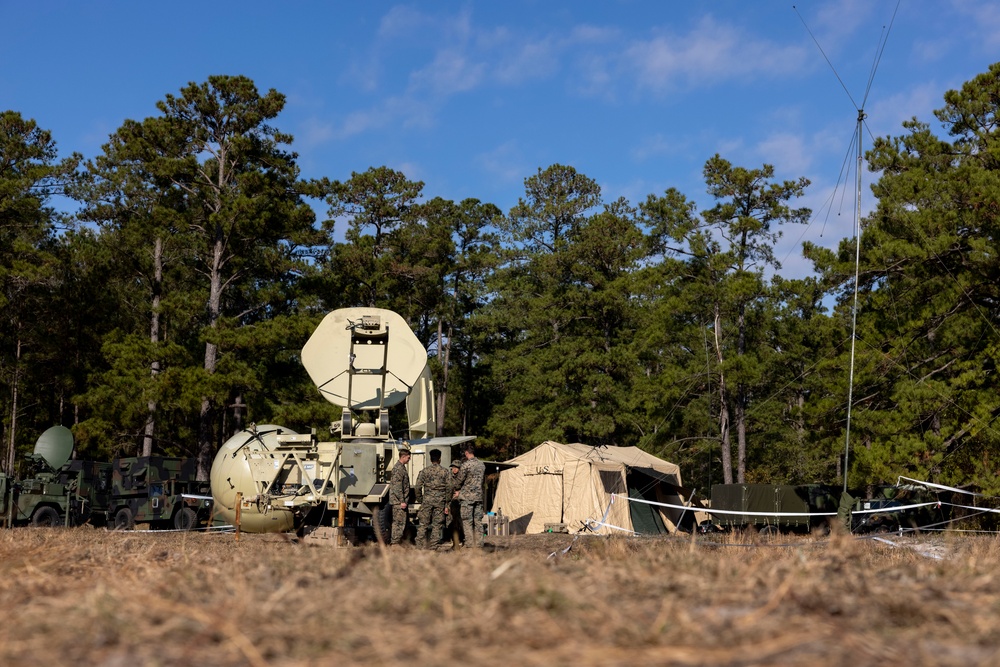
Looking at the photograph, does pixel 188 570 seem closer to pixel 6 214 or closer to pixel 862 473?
pixel 862 473

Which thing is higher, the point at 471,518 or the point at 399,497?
the point at 399,497

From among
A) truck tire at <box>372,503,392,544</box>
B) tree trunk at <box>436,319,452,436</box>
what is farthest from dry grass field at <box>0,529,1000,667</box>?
tree trunk at <box>436,319,452,436</box>

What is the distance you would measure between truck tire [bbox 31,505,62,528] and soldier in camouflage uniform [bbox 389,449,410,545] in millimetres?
12112

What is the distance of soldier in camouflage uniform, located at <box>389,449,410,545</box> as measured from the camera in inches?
600

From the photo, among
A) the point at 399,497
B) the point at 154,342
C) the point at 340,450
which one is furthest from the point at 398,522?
the point at 154,342

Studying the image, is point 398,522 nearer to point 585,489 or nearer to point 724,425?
point 585,489

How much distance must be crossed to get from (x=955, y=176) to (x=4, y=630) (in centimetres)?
2455

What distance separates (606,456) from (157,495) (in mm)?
11831

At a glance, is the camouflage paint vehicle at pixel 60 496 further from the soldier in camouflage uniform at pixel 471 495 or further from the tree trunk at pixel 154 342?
the soldier in camouflage uniform at pixel 471 495

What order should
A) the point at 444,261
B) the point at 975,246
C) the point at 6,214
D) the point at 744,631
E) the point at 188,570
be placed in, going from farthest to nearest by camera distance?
the point at 444,261 < the point at 6,214 < the point at 975,246 < the point at 188,570 < the point at 744,631

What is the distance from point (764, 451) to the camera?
46.8m

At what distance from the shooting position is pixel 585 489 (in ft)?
91.9

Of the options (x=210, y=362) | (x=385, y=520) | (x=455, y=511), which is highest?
(x=210, y=362)

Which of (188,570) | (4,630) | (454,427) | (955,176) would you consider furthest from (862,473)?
(454,427)
